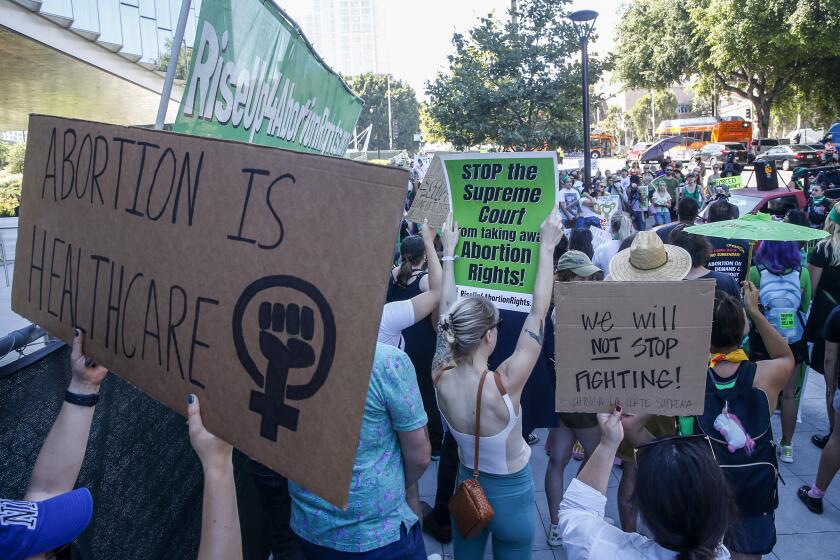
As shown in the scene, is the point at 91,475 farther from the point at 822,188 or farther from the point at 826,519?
the point at 822,188

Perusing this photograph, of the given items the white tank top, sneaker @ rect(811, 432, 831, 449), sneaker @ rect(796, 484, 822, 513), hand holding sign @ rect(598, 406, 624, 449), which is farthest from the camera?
sneaker @ rect(811, 432, 831, 449)

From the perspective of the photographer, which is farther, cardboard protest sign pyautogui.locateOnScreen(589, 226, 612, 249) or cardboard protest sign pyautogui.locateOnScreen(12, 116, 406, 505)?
cardboard protest sign pyautogui.locateOnScreen(589, 226, 612, 249)

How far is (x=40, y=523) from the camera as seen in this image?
1.39 metres

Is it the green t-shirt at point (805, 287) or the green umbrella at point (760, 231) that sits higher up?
the green umbrella at point (760, 231)

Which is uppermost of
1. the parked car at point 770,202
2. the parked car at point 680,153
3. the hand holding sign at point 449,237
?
the parked car at point 680,153

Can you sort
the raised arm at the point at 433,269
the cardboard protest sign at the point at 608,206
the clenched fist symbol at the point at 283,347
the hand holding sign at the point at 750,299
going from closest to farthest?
1. the clenched fist symbol at the point at 283,347
2. the hand holding sign at the point at 750,299
3. the raised arm at the point at 433,269
4. the cardboard protest sign at the point at 608,206

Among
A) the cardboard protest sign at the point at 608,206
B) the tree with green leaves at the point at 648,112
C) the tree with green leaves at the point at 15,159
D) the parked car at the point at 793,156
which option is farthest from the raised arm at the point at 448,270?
the tree with green leaves at the point at 648,112

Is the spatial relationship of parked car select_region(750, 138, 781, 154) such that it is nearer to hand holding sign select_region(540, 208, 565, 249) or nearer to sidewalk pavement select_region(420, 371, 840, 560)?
sidewalk pavement select_region(420, 371, 840, 560)

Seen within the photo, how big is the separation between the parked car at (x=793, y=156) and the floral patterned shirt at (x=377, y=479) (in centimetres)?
3236

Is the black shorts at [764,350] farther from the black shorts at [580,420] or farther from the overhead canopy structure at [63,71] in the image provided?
the overhead canopy structure at [63,71]

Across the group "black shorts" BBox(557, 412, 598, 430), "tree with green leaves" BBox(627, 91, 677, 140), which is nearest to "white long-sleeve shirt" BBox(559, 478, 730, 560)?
"black shorts" BBox(557, 412, 598, 430)

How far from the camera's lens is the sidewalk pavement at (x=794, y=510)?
12.6 feet

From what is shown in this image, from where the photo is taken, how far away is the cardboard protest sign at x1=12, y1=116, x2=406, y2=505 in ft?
4.63

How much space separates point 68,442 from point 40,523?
0.50m
